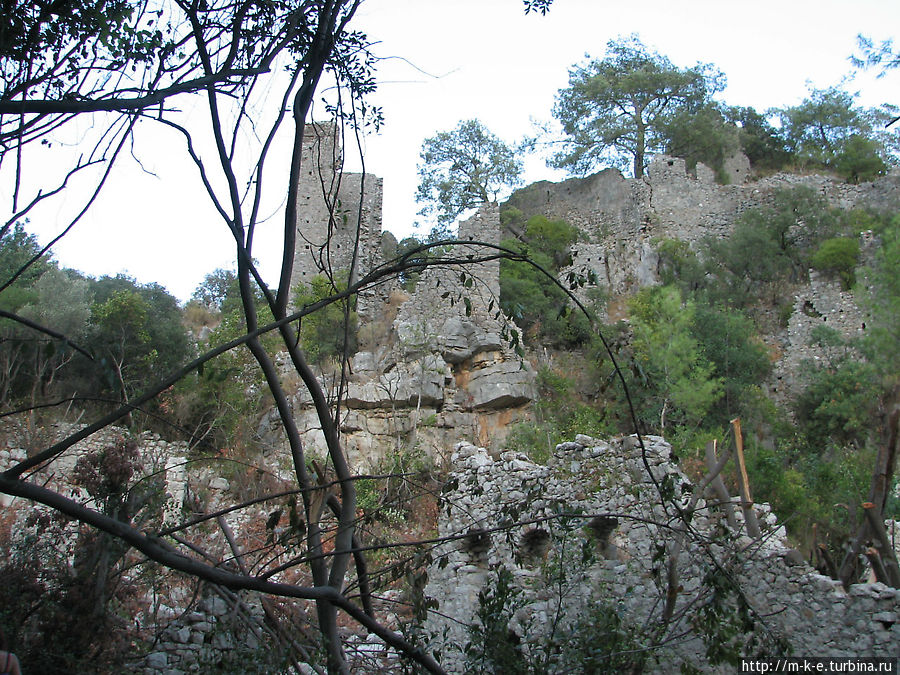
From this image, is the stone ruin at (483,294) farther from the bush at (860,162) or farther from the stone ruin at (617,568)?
the stone ruin at (617,568)

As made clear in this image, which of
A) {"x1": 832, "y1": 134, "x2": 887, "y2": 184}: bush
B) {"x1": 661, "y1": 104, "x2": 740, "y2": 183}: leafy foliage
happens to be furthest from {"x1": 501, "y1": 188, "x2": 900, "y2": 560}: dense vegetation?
{"x1": 661, "y1": 104, "x2": 740, "y2": 183}: leafy foliage

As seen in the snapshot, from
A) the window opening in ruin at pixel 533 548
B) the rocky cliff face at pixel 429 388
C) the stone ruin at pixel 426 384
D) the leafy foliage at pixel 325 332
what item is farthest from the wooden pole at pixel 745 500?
the leafy foliage at pixel 325 332

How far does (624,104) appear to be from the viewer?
80.1 ft

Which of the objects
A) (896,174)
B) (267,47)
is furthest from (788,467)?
(896,174)

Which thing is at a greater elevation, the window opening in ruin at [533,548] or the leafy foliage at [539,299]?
the leafy foliage at [539,299]

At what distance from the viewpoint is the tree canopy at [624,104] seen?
79.2 ft

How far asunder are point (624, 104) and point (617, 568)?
20791mm

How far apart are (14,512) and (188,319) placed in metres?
11.2

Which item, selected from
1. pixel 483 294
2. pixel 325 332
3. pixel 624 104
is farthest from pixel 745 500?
pixel 624 104

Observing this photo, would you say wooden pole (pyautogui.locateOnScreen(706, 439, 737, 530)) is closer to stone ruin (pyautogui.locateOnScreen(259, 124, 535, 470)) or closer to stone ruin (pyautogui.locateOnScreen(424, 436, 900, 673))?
stone ruin (pyautogui.locateOnScreen(424, 436, 900, 673))

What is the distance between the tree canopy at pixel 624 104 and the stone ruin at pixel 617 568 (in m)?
18.2

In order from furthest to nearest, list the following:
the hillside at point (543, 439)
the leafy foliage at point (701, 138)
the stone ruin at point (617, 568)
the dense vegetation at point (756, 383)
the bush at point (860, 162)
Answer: the leafy foliage at point (701, 138)
the bush at point (860, 162)
the dense vegetation at point (756, 383)
the stone ruin at point (617, 568)
the hillside at point (543, 439)

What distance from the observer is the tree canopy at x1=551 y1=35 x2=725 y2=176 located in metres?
24.1

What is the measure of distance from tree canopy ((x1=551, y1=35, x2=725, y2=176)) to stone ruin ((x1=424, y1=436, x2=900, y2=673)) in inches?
717
